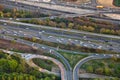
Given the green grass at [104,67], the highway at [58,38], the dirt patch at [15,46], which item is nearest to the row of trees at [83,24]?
the highway at [58,38]

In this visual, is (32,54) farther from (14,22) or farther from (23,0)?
(23,0)

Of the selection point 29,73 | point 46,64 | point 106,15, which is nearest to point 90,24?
point 106,15

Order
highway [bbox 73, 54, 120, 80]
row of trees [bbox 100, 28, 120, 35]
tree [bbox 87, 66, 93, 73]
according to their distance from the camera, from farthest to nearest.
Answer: row of trees [bbox 100, 28, 120, 35]
tree [bbox 87, 66, 93, 73]
highway [bbox 73, 54, 120, 80]

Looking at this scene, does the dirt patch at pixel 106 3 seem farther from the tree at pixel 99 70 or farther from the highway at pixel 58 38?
the tree at pixel 99 70

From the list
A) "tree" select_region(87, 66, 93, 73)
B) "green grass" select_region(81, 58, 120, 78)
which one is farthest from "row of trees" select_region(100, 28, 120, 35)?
"tree" select_region(87, 66, 93, 73)

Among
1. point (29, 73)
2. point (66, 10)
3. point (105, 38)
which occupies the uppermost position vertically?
point (66, 10)

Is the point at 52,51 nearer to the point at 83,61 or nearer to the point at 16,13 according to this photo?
the point at 83,61

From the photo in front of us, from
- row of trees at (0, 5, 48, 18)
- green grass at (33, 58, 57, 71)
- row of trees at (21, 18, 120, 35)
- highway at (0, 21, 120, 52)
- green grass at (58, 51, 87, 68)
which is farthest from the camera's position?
row of trees at (0, 5, 48, 18)

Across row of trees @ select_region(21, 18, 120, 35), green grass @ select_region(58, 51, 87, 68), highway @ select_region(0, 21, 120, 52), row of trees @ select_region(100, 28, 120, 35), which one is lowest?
green grass @ select_region(58, 51, 87, 68)

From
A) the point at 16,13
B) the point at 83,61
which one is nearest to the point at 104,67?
the point at 83,61

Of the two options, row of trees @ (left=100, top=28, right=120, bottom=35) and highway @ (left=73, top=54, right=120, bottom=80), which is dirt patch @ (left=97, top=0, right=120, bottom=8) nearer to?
row of trees @ (left=100, top=28, right=120, bottom=35)

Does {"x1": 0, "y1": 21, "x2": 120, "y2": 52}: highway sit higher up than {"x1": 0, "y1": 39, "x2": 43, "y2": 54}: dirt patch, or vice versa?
{"x1": 0, "y1": 21, "x2": 120, "y2": 52}: highway
